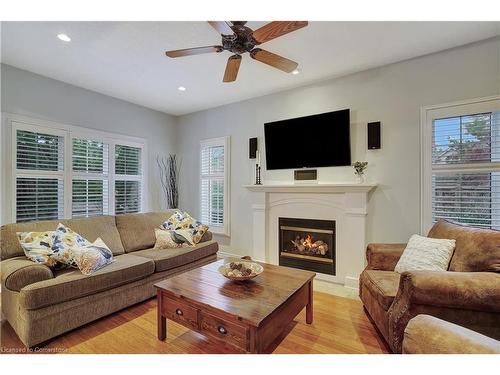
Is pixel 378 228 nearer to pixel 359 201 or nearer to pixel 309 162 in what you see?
pixel 359 201

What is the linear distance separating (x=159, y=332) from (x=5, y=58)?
3439 millimetres

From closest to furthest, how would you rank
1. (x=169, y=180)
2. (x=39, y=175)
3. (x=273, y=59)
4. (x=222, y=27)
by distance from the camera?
(x=222, y=27) < (x=273, y=59) < (x=39, y=175) < (x=169, y=180)

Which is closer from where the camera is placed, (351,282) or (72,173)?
(351,282)

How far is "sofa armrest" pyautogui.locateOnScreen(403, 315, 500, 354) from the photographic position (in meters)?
0.93

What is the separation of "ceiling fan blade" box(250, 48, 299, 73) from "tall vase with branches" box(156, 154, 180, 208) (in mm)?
3277

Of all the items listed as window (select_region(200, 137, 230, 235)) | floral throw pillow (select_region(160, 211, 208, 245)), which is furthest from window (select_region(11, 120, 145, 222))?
floral throw pillow (select_region(160, 211, 208, 245))

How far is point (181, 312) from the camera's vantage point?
5.71ft

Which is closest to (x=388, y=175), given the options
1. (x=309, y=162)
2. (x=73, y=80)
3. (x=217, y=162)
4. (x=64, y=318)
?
(x=309, y=162)

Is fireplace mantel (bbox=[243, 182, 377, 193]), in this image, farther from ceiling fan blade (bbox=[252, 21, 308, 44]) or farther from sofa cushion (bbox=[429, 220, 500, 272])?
ceiling fan blade (bbox=[252, 21, 308, 44])

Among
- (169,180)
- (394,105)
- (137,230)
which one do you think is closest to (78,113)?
(169,180)

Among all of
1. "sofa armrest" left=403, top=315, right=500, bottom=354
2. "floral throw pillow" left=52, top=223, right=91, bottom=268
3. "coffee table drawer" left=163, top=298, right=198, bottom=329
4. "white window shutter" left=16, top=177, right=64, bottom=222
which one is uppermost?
"white window shutter" left=16, top=177, right=64, bottom=222

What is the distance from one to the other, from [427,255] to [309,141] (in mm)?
1930

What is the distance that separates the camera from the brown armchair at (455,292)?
4.66ft

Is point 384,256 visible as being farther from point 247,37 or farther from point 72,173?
point 72,173
